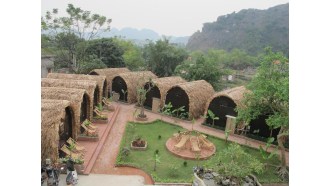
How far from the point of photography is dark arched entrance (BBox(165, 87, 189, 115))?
20.0 metres

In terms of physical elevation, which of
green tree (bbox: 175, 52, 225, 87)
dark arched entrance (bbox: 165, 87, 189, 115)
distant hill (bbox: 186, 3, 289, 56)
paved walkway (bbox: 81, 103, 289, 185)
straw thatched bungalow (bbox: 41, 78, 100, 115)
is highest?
distant hill (bbox: 186, 3, 289, 56)

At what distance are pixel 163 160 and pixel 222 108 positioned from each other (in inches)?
260

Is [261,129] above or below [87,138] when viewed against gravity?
above

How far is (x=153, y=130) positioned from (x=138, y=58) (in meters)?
22.9

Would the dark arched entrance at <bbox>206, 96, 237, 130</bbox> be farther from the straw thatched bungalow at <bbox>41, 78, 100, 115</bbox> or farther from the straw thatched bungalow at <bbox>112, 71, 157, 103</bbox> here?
→ the straw thatched bungalow at <bbox>41, 78, 100, 115</bbox>

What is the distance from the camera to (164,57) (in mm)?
32219

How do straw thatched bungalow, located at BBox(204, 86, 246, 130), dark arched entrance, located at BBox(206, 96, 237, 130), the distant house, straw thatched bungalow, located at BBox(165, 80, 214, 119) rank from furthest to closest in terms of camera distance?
the distant house, straw thatched bungalow, located at BBox(165, 80, 214, 119), dark arched entrance, located at BBox(206, 96, 237, 130), straw thatched bungalow, located at BBox(204, 86, 246, 130)

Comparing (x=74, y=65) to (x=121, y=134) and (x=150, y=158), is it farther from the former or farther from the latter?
(x=150, y=158)

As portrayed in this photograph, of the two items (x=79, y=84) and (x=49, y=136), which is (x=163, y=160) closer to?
(x=49, y=136)

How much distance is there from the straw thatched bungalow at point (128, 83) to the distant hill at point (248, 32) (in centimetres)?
→ 5792

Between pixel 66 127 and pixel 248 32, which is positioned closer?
pixel 66 127

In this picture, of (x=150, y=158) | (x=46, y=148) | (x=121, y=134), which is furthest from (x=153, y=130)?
(x=46, y=148)

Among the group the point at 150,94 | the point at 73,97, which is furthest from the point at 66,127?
the point at 150,94

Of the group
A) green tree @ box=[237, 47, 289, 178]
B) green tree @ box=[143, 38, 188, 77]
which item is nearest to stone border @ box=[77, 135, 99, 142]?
green tree @ box=[237, 47, 289, 178]
